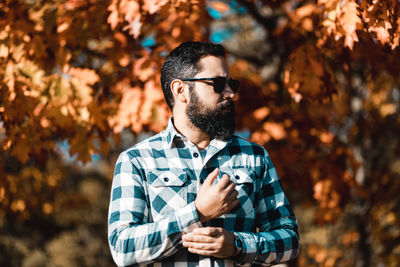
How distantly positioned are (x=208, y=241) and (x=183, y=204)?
10.3 inches

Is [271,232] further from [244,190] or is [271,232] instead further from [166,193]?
[166,193]

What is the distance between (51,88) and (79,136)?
0.45 metres

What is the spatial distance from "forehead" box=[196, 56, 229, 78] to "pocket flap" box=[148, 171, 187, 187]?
0.51m

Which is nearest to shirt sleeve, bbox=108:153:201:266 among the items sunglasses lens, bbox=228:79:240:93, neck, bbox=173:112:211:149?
neck, bbox=173:112:211:149

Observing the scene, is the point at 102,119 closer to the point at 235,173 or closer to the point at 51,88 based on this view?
the point at 51,88

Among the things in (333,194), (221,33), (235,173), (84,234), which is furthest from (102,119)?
(84,234)

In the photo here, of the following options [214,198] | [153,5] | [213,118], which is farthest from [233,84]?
[153,5]

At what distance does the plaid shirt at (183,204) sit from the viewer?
172 cm

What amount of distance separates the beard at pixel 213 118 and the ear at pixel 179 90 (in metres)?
0.06

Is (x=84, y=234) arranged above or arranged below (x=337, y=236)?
below

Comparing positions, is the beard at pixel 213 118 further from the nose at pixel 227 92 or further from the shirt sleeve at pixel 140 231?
the shirt sleeve at pixel 140 231

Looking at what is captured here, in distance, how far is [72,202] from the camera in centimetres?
974

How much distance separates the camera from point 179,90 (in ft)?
7.07

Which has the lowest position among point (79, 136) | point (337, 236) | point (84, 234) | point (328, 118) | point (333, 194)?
point (84, 234)
